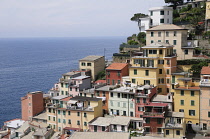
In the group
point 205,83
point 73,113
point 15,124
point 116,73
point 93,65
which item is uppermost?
point 93,65

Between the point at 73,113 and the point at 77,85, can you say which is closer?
the point at 73,113

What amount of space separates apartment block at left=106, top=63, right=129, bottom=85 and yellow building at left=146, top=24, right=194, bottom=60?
10149 mm

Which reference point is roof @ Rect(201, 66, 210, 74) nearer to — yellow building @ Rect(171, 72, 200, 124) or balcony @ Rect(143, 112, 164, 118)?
yellow building @ Rect(171, 72, 200, 124)

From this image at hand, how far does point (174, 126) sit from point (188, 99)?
5.94 metres

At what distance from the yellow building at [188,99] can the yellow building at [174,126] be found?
2.12 metres

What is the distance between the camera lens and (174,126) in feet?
138

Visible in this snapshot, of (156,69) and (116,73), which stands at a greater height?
(156,69)

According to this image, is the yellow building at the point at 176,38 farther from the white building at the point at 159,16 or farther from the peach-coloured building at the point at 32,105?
the peach-coloured building at the point at 32,105

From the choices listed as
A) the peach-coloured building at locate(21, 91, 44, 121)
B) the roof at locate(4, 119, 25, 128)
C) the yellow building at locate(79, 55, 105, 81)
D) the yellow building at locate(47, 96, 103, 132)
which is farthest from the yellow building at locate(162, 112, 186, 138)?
the roof at locate(4, 119, 25, 128)

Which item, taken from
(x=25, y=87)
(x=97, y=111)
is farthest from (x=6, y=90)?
(x=97, y=111)

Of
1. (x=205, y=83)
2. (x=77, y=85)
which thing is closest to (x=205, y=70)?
(x=205, y=83)

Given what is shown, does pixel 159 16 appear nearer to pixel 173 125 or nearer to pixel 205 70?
pixel 205 70

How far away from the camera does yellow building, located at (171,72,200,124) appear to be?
4516 cm

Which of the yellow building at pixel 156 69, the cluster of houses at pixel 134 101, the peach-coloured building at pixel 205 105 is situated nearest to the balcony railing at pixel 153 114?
the cluster of houses at pixel 134 101
